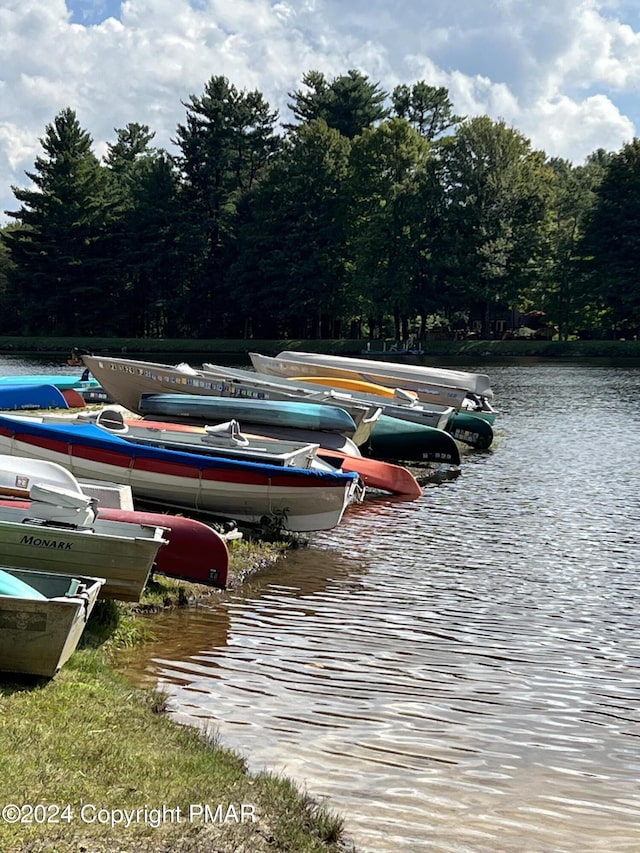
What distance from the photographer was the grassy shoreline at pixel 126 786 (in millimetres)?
5223

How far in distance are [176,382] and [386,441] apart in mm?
5270

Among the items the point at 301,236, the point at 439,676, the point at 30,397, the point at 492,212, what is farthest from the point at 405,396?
the point at 301,236

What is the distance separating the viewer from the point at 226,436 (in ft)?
54.6

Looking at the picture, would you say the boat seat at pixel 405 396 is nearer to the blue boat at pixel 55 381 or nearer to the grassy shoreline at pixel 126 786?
the blue boat at pixel 55 381

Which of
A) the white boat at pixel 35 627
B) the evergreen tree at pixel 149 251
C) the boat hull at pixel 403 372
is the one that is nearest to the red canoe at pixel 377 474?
the white boat at pixel 35 627

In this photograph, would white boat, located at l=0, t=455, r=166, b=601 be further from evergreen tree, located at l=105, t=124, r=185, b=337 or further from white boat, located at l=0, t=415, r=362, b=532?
evergreen tree, located at l=105, t=124, r=185, b=337

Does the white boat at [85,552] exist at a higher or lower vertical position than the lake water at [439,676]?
higher

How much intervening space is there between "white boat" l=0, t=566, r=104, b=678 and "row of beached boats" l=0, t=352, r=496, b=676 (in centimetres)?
1

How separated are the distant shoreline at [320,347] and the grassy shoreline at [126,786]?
61.0 m

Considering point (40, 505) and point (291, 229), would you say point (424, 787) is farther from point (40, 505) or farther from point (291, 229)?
point (291, 229)

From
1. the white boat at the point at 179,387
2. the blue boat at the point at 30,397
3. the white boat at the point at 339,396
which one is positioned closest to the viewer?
the white boat at the point at 179,387

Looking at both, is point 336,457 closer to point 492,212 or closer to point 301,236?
point 492,212

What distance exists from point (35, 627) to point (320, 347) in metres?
70.0

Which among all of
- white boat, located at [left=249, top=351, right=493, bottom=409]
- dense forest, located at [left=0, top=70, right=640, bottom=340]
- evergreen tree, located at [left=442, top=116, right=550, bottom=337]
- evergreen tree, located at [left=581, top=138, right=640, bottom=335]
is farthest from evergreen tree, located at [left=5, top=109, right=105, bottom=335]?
white boat, located at [left=249, top=351, right=493, bottom=409]
